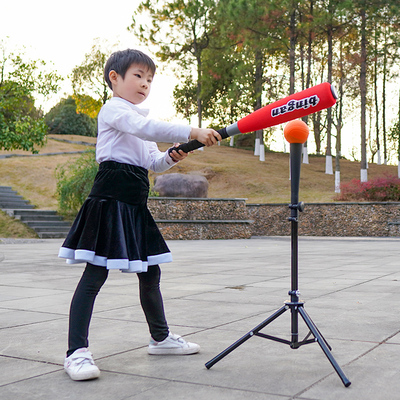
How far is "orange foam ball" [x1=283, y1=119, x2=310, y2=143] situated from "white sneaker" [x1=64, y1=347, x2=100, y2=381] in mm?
1532

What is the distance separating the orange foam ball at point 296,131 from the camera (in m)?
2.72

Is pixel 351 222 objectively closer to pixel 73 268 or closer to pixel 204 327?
pixel 73 268

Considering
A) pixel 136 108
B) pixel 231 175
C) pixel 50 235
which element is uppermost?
pixel 231 175

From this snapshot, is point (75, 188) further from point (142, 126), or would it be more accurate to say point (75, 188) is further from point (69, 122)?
point (69, 122)

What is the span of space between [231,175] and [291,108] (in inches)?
1062

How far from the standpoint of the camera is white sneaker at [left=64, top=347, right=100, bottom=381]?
2684mm

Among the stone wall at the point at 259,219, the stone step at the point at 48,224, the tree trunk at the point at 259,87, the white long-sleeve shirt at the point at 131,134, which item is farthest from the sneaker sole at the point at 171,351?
the tree trunk at the point at 259,87

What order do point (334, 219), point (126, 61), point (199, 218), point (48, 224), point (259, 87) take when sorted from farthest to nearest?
1. point (259, 87)
2. point (334, 219)
3. point (48, 224)
4. point (199, 218)
5. point (126, 61)

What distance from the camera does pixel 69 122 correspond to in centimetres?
4647

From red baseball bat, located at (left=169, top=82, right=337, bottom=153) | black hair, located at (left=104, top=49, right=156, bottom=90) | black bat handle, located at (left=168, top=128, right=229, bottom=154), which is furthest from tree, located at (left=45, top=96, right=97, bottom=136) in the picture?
red baseball bat, located at (left=169, top=82, right=337, bottom=153)

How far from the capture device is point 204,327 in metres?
3.94

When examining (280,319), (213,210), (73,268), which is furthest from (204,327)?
(213,210)

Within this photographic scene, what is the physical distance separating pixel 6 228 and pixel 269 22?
17313mm

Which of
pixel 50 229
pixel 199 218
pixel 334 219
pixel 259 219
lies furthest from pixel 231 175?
pixel 50 229
